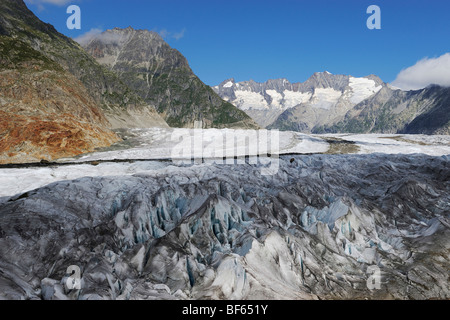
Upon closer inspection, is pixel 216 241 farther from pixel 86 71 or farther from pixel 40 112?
pixel 86 71

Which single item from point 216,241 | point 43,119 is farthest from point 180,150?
point 216,241

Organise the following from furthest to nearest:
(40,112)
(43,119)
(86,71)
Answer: (86,71) < (40,112) < (43,119)

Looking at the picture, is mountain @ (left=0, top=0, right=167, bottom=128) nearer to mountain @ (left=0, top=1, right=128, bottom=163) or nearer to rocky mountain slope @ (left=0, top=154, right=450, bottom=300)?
mountain @ (left=0, top=1, right=128, bottom=163)

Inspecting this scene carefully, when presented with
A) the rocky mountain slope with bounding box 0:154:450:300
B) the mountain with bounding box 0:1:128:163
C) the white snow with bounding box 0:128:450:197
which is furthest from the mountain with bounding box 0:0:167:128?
the rocky mountain slope with bounding box 0:154:450:300

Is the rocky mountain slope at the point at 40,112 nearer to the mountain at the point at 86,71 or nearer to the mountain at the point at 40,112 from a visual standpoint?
the mountain at the point at 40,112
